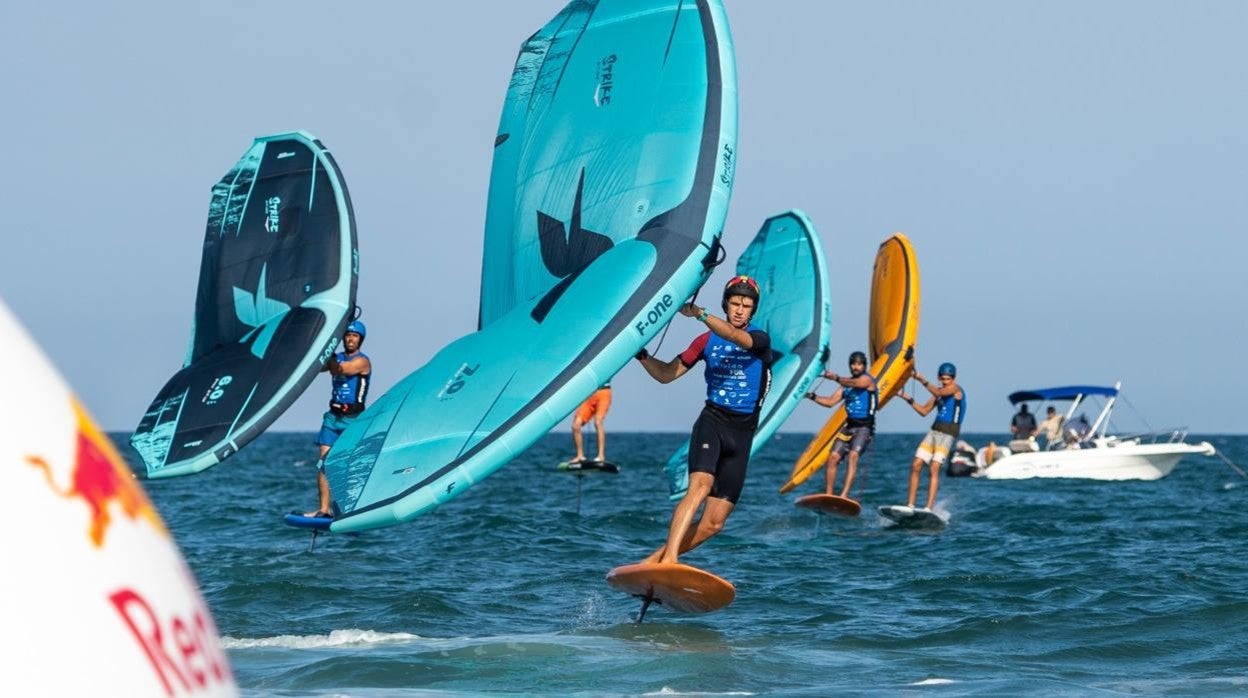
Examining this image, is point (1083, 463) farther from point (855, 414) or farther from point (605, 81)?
point (605, 81)

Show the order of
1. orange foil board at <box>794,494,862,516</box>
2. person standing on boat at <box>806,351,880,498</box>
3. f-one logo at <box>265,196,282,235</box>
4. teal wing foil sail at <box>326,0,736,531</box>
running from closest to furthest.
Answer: teal wing foil sail at <box>326,0,736,531</box> → f-one logo at <box>265,196,282,235</box> → orange foil board at <box>794,494,862,516</box> → person standing on boat at <box>806,351,880,498</box>

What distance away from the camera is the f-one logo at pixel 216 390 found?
542 inches

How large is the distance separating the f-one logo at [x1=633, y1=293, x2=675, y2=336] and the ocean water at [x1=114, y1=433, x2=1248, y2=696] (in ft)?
5.73

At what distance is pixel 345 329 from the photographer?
1351 cm

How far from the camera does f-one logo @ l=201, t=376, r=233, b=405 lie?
45.2 feet

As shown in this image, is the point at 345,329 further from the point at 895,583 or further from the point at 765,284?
the point at 765,284

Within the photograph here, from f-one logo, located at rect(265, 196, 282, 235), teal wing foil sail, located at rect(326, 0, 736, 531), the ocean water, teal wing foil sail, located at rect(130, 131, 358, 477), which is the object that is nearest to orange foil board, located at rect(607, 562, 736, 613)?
the ocean water

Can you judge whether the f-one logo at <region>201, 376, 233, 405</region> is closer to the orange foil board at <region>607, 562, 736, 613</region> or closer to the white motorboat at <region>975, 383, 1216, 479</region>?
the orange foil board at <region>607, 562, 736, 613</region>

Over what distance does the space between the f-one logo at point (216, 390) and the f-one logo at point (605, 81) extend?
491cm

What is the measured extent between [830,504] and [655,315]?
7.70 meters

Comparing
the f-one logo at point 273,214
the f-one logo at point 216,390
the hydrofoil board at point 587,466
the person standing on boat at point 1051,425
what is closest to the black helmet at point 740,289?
the f-one logo at point 216,390

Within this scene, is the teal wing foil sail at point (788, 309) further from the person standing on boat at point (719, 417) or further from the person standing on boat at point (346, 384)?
the person standing on boat at point (719, 417)

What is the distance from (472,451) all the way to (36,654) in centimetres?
703

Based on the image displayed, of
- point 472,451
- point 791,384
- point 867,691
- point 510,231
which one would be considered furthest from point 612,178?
point 791,384
